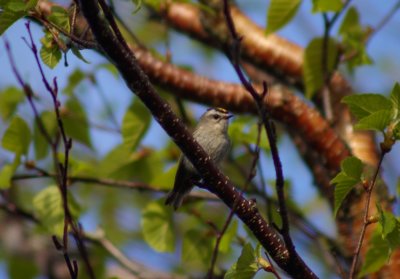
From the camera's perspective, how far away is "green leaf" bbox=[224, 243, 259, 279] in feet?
8.99

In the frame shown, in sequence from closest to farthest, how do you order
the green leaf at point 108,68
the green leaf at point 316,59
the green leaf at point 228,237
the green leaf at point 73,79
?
the green leaf at point 228,237, the green leaf at point 316,59, the green leaf at point 108,68, the green leaf at point 73,79

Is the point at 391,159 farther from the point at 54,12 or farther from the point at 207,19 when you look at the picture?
the point at 54,12

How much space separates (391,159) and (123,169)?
4.28m

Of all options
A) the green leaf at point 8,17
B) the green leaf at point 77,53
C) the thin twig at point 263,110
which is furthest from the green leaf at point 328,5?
the green leaf at point 8,17

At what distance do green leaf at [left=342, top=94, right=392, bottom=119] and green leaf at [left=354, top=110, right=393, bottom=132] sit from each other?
0.16 ft

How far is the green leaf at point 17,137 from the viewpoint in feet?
13.4

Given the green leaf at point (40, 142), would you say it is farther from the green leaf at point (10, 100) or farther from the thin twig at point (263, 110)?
the thin twig at point (263, 110)

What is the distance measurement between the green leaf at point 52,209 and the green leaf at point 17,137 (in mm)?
336

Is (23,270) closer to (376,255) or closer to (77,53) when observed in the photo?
(376,255)

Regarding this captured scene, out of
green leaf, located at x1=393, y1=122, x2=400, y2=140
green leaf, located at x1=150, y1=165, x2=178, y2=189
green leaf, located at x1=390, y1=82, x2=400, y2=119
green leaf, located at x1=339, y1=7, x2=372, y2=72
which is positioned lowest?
green leaf, located at x1=393, y1=122, x2=400, y2=140

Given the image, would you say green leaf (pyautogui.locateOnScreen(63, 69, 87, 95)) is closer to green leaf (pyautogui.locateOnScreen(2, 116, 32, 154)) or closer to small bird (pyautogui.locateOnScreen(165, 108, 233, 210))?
green leaf (pyautogui.locateOnScreen(2, 116, 32, 154))

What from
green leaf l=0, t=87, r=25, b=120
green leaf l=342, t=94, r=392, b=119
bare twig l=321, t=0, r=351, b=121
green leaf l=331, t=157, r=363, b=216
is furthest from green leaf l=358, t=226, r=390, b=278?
green leaf l=0, t=87, r=25, b=120

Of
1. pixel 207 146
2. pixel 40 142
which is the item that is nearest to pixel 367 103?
pixel 207 146

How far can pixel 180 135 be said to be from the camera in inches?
104
